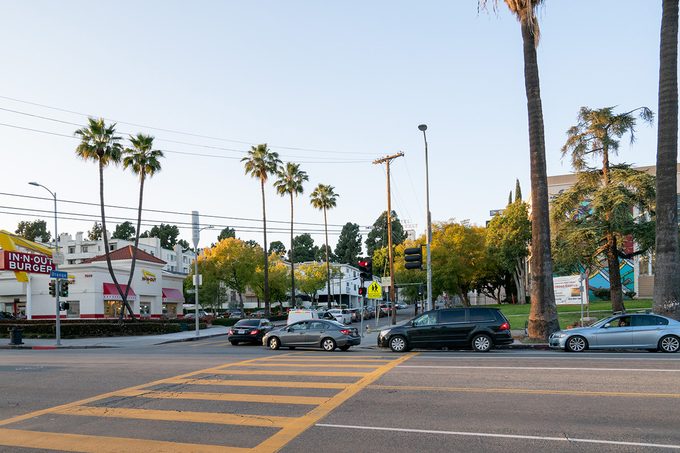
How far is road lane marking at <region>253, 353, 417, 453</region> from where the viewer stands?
712 centimetres

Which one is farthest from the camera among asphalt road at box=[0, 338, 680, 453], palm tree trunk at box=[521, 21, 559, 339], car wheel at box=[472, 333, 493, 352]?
palm tree trunk at box=[521, 21, 559, 339]

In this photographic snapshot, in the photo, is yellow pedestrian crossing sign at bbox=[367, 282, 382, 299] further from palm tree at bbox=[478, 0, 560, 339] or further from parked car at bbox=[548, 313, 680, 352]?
parked car at bbox=[548, 313, 680, 352]

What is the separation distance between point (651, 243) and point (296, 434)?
28019mm

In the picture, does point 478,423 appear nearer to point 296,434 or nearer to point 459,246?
point 296,434

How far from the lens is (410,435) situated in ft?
24.6

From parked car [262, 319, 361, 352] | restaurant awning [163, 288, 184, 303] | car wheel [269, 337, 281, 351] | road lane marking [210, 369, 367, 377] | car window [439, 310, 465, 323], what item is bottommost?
restaurant awning [163, 288, 184, 303]

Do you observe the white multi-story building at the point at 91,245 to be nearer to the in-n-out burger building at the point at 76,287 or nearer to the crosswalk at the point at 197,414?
the in-n-out burger building at the point at 76,287

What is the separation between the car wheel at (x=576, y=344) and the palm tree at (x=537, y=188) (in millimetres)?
2827

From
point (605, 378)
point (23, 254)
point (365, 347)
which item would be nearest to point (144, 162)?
point (23, 254)

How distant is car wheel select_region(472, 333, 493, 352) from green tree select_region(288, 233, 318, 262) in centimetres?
11519

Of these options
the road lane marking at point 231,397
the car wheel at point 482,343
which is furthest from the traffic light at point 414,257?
the road lane marking at point 231,397

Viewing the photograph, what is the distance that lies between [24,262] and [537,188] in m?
33.7

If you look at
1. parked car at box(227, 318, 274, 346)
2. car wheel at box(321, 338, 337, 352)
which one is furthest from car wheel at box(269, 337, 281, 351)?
parked car at box(227, 318, 274, 346)

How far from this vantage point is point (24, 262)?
37812 mm
